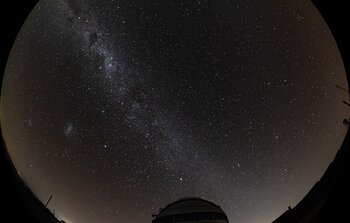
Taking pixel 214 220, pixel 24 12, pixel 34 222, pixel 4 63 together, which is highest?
pixel 214 220

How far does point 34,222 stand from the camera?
3877mm

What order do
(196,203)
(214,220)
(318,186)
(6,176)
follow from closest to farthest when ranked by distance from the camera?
1. (6,176)
2. (318,186)
3. (214,220)
4. (196,203)

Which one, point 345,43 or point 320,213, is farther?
point 320,213

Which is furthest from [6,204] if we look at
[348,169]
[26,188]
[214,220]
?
[214,220]

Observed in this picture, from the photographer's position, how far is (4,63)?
3.60 m

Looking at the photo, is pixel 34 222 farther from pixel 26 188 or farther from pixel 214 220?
pixel 214 220

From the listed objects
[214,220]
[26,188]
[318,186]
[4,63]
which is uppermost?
[214,220]

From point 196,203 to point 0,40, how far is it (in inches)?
618

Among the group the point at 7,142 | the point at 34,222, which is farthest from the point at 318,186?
the point at 7,142

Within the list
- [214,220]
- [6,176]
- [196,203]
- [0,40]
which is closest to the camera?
[0,40]

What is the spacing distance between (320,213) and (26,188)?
3124mm

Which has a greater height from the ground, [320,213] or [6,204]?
[320,213]

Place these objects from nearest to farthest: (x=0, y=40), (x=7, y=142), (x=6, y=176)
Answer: (x=0, y=40), (x=6, y=176), (x=7, y=142)

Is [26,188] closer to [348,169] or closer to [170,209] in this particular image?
[348,169]
